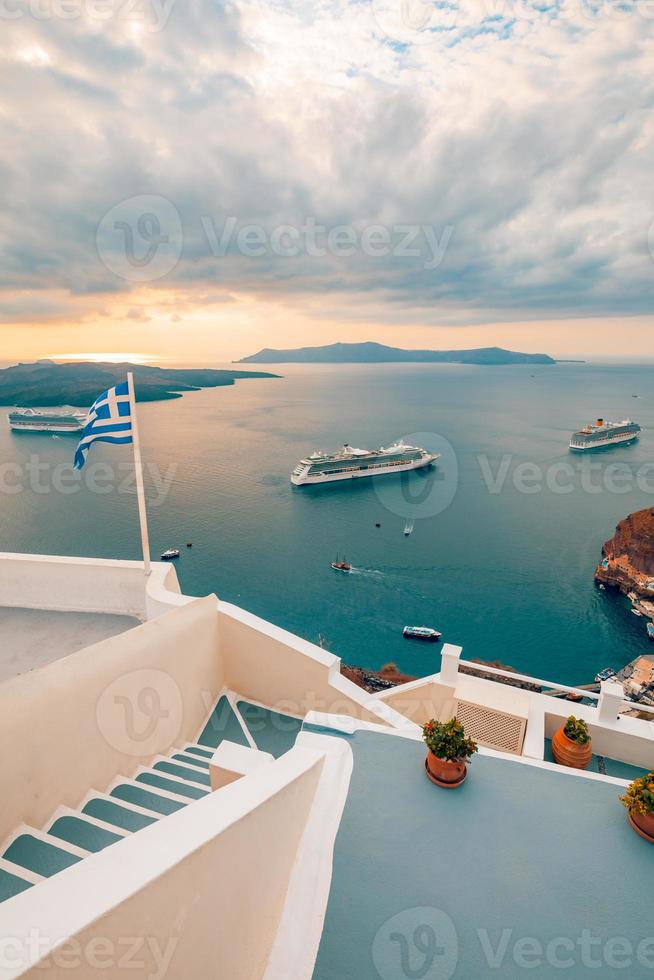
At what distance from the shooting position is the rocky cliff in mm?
29953

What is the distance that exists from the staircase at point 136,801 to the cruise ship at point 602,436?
2757 inches

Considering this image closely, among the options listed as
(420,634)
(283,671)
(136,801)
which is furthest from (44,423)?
(136,801)

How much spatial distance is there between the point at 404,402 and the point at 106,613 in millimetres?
118917

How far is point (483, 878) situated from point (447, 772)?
2.87ft

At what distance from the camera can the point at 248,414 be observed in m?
99.6

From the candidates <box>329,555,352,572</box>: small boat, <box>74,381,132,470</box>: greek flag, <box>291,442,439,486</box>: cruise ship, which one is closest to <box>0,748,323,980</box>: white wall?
<box>74,381,132,470</box>: greek flag

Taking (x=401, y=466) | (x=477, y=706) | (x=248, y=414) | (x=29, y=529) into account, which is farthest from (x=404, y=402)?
(x=477, y=706)

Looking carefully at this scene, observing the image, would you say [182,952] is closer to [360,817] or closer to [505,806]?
[360,817]

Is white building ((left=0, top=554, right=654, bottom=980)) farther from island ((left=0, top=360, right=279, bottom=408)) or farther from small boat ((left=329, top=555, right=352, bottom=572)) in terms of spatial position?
island ((left=0, top=360, right=279, bottom=408))

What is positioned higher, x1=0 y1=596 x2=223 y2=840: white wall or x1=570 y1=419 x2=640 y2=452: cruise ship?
x1=0 y1=596 x2=223 y2=840: white wall

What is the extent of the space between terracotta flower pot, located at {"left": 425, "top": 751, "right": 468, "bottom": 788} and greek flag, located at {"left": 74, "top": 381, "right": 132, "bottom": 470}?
19.3 feet

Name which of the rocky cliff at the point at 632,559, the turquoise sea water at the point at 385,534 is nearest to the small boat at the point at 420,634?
the turquoise sea water at the point at 385,534

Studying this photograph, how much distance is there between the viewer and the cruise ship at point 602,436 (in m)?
65.4

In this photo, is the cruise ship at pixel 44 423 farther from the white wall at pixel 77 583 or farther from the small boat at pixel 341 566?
the white wall at pixel 77 583
